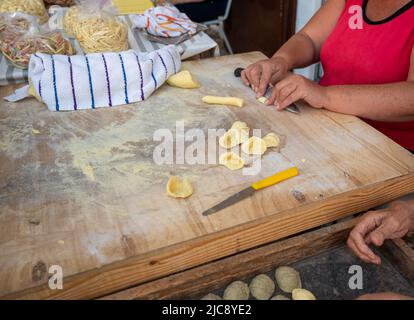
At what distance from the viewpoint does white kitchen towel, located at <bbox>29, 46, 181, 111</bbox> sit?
112cm

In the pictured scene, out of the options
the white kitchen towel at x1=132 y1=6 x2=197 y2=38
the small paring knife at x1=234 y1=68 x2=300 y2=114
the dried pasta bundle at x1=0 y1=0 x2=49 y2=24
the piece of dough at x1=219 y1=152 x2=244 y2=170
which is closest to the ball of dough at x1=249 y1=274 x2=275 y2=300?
the piece of dough at x1=219 y1=152 x2=244 y2=170

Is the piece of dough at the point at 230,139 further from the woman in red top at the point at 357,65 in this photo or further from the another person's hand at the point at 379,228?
the another person's hand at the point at 379,228

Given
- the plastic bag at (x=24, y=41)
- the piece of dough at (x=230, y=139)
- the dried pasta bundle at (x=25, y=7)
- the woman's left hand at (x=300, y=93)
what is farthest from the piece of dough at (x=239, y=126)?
the dried pasta bundle at (x=25, y=7)

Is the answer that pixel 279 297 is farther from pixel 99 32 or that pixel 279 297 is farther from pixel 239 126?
pixel 99 32

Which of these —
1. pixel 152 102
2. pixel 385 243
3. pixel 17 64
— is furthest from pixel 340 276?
pixel 17 64

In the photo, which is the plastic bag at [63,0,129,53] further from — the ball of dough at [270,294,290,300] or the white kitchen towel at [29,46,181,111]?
the ball of dough at [270,294,290,300]

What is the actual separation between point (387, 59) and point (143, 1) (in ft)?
4.21

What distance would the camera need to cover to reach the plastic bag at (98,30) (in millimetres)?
1450

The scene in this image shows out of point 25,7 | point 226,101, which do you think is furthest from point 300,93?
point 25,7

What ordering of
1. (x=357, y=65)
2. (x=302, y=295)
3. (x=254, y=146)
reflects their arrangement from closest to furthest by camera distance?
(x=302, y=295), (x=254, y=146), (x=357, y=65)

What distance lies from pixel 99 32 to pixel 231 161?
32.9 inches

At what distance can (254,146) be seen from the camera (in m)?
0.97

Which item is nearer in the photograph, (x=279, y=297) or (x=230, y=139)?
(x=279, y=297)

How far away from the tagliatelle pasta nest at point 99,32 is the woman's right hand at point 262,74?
0.51 meters
